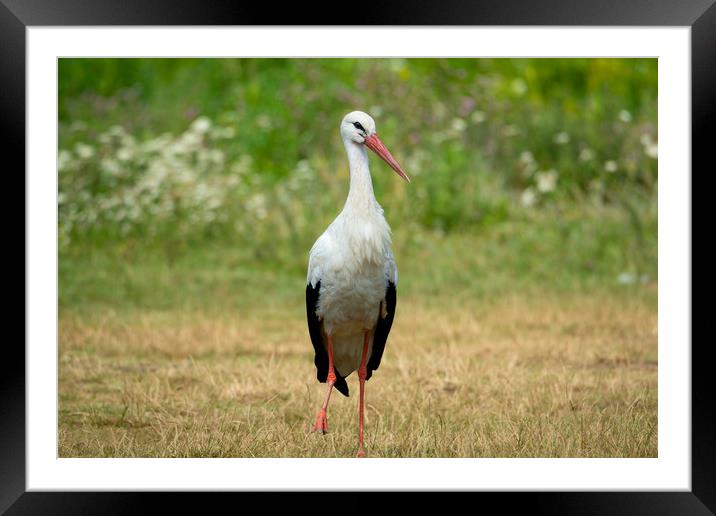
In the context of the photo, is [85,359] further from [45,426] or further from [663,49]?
[663,49]

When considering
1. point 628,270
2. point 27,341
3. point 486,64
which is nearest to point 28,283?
point 27,341

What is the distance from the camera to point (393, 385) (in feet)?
23.7

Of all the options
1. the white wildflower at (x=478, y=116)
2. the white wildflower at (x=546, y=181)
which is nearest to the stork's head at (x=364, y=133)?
the white wildflower at (x=546, y=181)

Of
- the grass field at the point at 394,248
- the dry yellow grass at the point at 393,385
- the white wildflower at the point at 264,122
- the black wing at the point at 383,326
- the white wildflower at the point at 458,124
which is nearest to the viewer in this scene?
the dry yellow grass at the point at 393,385

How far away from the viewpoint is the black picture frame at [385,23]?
4.58m

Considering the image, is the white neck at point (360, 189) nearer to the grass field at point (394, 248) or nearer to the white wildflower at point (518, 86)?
the grass field at point (394, 248)

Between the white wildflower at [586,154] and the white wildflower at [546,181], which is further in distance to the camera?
the white wildflower at [586,154]

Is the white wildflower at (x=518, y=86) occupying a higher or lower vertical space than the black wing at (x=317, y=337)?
higher

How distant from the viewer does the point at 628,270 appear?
10.9m

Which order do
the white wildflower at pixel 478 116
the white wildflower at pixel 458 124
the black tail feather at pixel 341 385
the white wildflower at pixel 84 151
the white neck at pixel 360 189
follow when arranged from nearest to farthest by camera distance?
1. the white neck at pixel 360 189
2. the black tail feather at pixel 341 385
3. the white wildflower at pixel 84 151
4. the white wildflower at pixel 458 124
5. the white wildflower at pixel 478 116

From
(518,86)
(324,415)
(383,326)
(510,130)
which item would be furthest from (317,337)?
(518,86)

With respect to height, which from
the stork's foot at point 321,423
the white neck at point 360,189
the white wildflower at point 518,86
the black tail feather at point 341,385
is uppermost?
the white wildflower at point 518,86

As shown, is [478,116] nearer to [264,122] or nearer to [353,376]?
[264,122]

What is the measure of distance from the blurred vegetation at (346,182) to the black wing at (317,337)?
3.61 m
